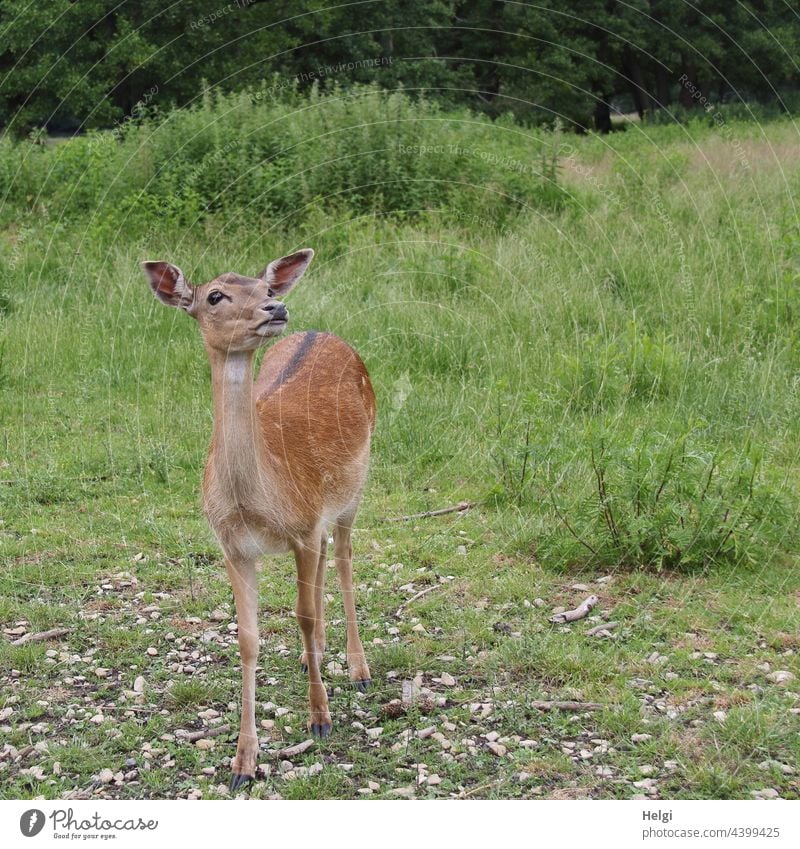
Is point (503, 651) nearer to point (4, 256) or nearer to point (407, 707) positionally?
point (407, 707)

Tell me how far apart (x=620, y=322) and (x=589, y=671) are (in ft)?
18.7

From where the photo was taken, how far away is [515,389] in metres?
9.58

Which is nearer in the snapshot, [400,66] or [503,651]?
[503,651]

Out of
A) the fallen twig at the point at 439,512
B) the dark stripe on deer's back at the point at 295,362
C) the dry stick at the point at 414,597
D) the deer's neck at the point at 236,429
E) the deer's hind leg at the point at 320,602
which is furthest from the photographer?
the fallen twig at the point at 439,512

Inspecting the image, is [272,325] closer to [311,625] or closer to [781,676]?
[311,625]

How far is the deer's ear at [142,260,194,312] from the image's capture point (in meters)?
4.87

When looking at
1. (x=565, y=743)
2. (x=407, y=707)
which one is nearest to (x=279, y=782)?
(x=407, y=707)

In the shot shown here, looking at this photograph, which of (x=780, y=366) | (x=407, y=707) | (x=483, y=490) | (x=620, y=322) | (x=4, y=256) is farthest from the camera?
(x=4, y=256)

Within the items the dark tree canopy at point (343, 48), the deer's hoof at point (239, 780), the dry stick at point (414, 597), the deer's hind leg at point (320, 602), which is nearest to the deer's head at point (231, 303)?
the deer's hind leg at point (320, 602)

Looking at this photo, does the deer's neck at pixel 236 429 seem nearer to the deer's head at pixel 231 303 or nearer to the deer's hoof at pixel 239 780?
the deer's head at pixel 231 303

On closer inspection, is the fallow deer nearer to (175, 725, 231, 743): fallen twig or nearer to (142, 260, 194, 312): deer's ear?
(142, 260, 194, 312): deer's ear
